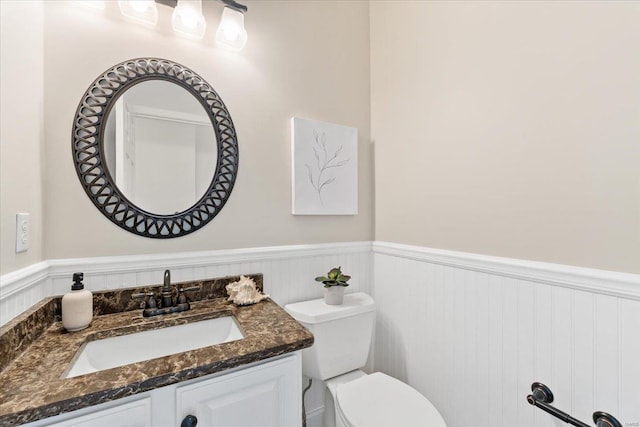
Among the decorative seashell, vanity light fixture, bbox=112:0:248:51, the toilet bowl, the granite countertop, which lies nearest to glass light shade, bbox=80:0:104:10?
vanity light fixture, bbox=112:0:248:51

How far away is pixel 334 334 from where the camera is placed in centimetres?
134

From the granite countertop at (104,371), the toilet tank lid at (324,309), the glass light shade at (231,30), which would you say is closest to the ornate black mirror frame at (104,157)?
the glass light shade at (231,30)

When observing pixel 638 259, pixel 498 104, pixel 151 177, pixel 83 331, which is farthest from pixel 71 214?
pixel 638 259

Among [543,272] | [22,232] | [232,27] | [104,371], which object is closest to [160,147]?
[22,232]

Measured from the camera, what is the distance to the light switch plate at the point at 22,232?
2.74 feet

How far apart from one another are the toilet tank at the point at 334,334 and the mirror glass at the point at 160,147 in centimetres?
76

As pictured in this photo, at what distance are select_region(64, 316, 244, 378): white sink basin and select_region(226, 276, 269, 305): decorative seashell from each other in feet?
0.32

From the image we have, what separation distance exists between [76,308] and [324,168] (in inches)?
47.7

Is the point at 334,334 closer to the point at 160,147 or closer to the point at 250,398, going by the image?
the point at 250,398

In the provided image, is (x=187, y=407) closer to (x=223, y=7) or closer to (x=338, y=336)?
(x=338, y=336)

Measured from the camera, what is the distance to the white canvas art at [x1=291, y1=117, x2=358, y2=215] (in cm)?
150

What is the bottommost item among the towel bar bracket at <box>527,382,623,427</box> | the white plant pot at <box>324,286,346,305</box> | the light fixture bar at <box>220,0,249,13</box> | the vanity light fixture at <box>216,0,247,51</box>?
the towel bar bracket at <box>527,382,623,427</box>

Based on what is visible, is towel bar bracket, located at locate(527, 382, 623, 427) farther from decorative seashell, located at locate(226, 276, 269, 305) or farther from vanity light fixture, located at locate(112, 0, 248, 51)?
vanity light fixture, located at locate(112, 0, 248, 51)

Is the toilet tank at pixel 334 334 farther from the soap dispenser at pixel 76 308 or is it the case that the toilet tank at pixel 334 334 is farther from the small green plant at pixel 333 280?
the soap dispenser at pixel 76 308
